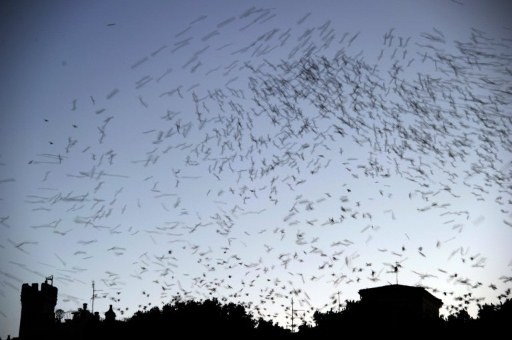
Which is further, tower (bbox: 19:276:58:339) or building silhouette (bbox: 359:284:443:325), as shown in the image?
building silhouette (bbox: 359:284:443:325)

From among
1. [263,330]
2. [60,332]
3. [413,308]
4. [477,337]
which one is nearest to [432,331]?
[477,337]

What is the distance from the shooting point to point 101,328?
55844 millimetres

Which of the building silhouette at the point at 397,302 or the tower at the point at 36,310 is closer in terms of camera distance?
the tower at the point at 36,310

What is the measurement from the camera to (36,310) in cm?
5950

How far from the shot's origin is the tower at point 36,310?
58406mm

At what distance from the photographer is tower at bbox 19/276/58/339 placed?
192ft

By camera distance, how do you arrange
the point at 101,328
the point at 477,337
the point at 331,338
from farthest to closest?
the point at 331,338 → the point at 101,328 → the point at 477,337

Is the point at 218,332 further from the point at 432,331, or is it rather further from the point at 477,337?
the point at 477,337

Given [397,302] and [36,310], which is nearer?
[36,310]

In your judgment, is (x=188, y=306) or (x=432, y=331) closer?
(x=432, y=331)

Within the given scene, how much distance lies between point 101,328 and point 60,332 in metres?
8.22

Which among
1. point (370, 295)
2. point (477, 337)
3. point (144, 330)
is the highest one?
point (370, 295)

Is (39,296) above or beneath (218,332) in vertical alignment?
above

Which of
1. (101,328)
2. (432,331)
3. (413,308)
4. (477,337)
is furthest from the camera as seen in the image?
(413,308)
